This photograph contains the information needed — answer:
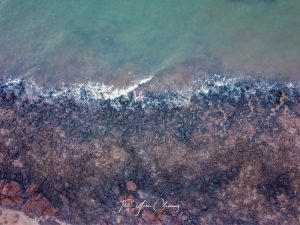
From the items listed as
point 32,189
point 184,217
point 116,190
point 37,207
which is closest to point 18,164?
point 32,189

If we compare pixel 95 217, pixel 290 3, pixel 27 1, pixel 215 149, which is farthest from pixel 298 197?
pixel 27 1

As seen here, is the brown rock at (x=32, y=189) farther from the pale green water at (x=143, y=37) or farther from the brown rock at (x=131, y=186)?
the pale green water at (x=143, y=37)

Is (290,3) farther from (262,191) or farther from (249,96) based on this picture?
(262,191)

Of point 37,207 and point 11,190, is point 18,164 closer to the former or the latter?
point 11,190

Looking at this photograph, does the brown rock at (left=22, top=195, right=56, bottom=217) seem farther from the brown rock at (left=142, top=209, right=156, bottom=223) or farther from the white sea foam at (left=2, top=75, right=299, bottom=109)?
the white sea foam at (left=2, top=75, right=299, bottom=109)

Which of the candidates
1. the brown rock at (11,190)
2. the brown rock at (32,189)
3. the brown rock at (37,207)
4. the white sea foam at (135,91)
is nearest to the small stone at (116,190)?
the brown rock at (37,207)

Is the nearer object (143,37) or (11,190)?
(11,190)

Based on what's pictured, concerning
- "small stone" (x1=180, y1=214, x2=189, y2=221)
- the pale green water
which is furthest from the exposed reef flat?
the pale green water
